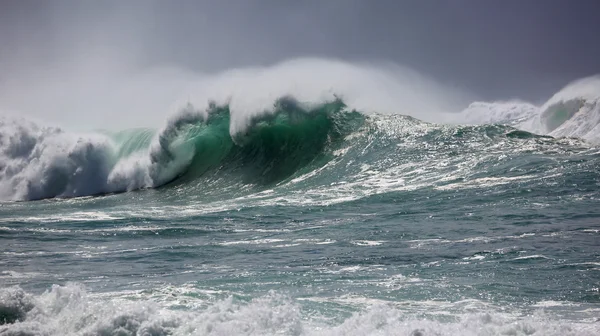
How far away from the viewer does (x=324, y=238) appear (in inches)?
432

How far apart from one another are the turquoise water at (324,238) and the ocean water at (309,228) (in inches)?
1.7

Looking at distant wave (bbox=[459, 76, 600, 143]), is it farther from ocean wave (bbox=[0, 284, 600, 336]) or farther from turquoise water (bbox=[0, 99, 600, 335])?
ocean wave (bbox=[0, 284, 600, 336])

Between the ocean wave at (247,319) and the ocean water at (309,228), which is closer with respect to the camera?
the ocean wave at (247,319)

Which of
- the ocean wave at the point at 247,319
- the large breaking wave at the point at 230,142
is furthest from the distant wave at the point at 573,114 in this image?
the ocean wave at the point at 247,319

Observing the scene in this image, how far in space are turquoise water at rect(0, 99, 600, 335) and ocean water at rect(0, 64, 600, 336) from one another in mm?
44

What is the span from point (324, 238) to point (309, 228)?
3.62 feet

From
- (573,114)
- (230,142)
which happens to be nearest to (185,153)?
(230,142)

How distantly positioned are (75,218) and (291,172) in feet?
22.4

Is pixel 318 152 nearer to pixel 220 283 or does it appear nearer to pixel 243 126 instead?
pixel 243 126

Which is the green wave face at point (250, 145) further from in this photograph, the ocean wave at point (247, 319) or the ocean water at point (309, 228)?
the ocean wave at point (247, 319)

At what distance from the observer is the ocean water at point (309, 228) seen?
6.43 metres

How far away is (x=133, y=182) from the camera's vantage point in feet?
74.4

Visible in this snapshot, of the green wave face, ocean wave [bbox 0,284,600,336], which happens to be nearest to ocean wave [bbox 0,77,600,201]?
the green wave face

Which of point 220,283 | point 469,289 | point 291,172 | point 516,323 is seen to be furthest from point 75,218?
point 516,323
